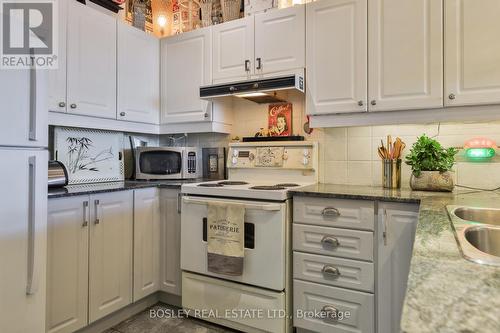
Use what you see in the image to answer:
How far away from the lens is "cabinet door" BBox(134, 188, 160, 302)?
213 cm

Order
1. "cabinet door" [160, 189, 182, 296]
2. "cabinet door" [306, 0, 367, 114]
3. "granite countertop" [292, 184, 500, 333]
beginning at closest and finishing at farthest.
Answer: "granite countertop" [292, 184, 500, 333] < "cabinet door" [306, 0, 367, 114] < "cabinet door" [160, 189, 182, 296]

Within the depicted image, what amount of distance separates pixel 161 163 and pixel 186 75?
77 centimetres

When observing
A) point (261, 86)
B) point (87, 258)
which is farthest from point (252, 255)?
A: point (261, 86)

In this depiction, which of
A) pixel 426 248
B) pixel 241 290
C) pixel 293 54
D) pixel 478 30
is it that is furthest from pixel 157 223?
pixel 478 30

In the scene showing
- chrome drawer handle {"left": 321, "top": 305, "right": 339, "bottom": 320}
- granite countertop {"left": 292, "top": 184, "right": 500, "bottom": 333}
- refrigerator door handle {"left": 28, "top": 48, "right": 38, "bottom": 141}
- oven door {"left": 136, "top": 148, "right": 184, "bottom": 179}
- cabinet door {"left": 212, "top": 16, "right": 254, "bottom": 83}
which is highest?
cabinet door {"left": 212, "top": 16, "right": 254, "bottom": 83}

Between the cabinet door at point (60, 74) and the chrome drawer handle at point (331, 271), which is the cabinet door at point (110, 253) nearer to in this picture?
the cabinet door at point (60, 74)

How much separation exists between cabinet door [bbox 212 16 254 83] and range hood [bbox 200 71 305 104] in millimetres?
211

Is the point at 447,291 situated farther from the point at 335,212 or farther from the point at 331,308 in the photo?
the point at 331,308

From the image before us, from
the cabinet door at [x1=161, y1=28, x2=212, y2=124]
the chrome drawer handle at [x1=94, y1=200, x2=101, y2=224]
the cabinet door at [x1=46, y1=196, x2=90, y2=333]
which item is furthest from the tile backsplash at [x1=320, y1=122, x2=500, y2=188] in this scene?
the cabinet door at [x1=46, y1=196, x2=90, y2=333]

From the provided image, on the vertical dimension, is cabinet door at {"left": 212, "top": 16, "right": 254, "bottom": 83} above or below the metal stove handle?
above

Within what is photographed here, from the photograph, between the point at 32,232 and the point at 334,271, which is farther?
the point at 334,271

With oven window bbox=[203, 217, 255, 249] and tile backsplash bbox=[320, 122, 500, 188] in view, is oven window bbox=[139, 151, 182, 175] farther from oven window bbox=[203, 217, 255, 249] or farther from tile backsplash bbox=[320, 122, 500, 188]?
tile backsplash bbox=[320, 122, 500, 188]

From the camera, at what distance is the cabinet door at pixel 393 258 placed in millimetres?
1593

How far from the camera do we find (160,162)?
2.56m
